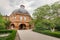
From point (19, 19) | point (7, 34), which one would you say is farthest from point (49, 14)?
point (19, 19)

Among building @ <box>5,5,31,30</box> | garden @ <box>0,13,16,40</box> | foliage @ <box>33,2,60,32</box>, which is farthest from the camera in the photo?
building @ <box>5,5,31,30</box>

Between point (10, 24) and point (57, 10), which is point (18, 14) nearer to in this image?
point (10, 24)

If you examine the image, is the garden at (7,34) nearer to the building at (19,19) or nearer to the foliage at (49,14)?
the building at (19,19)

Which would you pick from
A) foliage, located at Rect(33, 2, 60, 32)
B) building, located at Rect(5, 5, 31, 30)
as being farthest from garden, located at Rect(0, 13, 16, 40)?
foliage, located at Rect(33, 2, 60, 32)

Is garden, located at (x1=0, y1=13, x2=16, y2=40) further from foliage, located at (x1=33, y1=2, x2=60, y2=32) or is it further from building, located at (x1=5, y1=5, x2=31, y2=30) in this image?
foliage, located at (x1=33, y1=2, x2=60, y2=32)

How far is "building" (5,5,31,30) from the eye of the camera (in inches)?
2591

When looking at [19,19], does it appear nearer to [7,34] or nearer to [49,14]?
[49,14]

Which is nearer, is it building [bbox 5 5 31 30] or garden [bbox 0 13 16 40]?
garden [bbox 0 13 16 40]

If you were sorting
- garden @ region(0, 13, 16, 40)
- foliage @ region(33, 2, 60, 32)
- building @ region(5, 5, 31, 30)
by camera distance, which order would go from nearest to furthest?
garden @ region(0, 13, 16, 40) → foliage @ region(33, 2, 60, 32) → building @ region(5, 5, 31, 30)

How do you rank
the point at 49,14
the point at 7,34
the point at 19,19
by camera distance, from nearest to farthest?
1. the point at 7,34
2. the point at 49,14
3. the point at 19,19

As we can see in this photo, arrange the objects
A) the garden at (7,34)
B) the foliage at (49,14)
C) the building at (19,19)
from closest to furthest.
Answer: the garden at (7,34) < the foliage at (49,14) < the building at (19,19)

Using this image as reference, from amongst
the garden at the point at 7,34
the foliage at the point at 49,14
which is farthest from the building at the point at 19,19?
the foliage at the point at 49,14

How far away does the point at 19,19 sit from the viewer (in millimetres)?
67125

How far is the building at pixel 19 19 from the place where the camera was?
65.8 m
